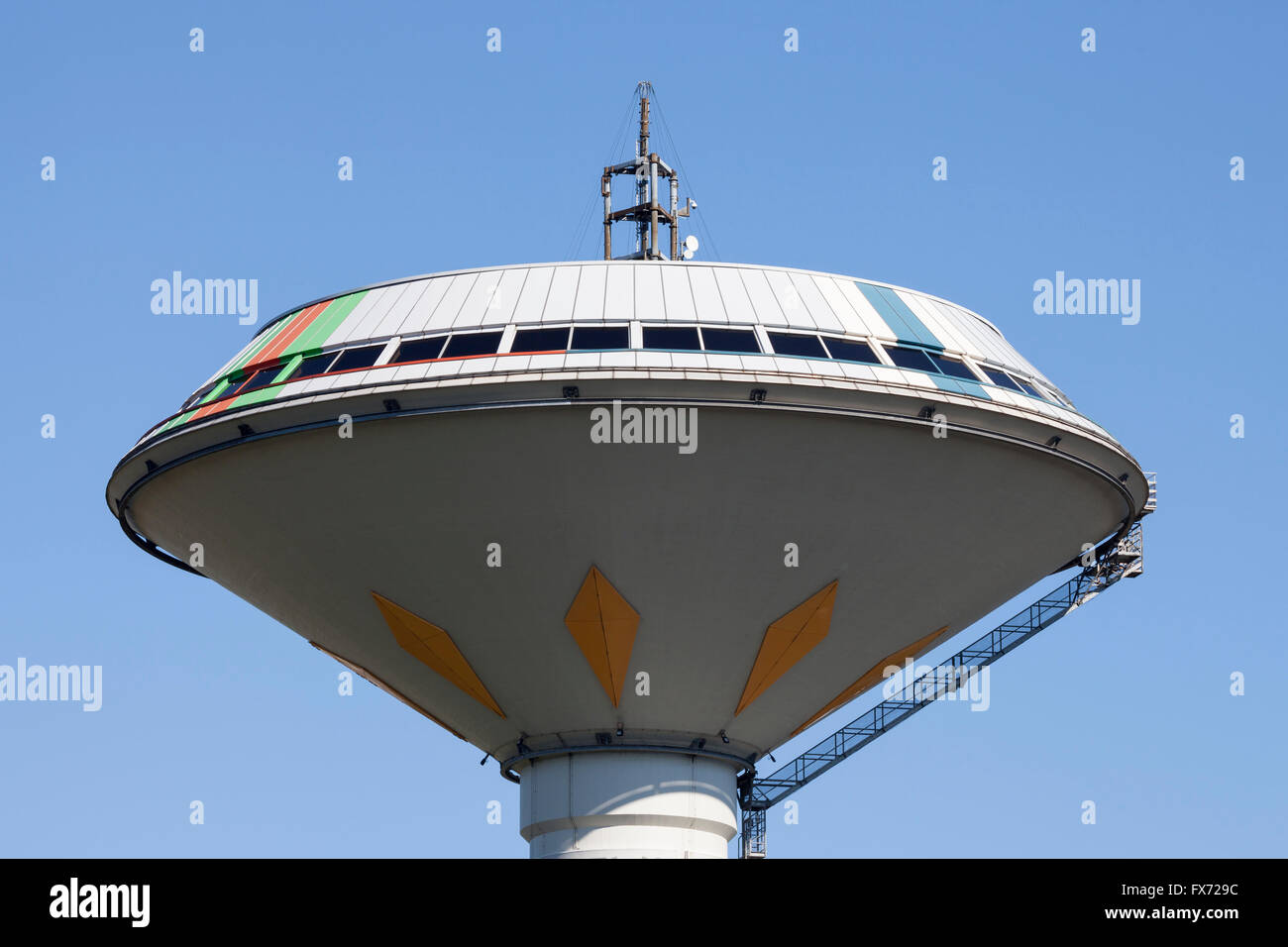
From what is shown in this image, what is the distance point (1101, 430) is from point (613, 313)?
7042mm

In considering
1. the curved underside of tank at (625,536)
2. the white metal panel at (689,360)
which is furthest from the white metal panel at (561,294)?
the curved underside of tank at (625,536)

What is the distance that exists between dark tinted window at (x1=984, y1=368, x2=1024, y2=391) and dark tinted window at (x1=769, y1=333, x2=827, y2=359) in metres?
2.64

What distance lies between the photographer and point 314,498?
82.9 feet

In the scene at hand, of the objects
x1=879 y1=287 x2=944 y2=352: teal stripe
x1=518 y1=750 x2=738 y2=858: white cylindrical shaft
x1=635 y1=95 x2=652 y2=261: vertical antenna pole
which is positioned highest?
x1=635 y1=95 x2=652 y2=261: vertical antenna pole

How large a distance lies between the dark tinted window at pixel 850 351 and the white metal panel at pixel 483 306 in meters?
4.32

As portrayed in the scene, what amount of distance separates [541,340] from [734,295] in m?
2.84

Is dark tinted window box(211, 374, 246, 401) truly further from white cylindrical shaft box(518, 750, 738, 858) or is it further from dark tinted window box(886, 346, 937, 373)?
dark tinted window box(886, 346, 937, 373)

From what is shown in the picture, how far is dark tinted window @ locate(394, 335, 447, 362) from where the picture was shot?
25.0 m

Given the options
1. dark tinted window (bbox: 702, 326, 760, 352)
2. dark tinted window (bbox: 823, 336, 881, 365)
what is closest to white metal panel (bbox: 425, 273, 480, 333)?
dark tinted window (bbox: 702, 326, 760, 352)

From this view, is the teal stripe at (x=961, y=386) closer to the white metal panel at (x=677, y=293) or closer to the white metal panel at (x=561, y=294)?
the white metal panel at (x=677, y=293)

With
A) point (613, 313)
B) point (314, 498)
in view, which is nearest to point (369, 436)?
point (314, 498)

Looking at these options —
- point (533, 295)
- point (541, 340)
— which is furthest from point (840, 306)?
point (541, 340)
